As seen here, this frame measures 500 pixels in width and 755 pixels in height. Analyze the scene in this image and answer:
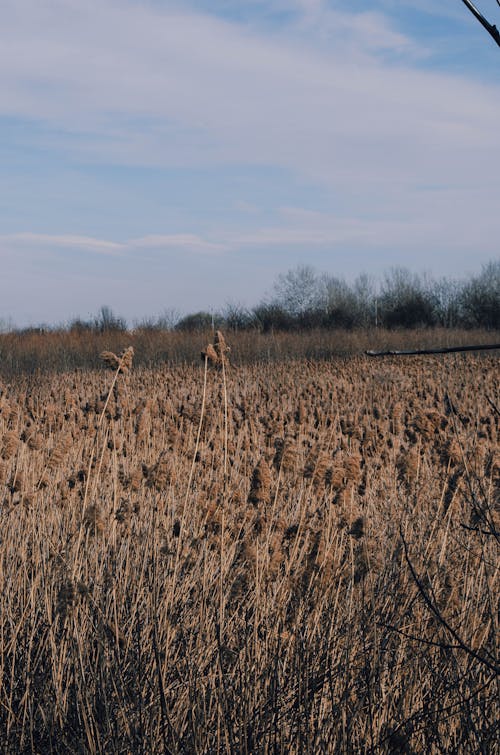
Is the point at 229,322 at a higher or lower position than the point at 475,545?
higher

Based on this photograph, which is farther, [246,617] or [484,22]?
[246,617]

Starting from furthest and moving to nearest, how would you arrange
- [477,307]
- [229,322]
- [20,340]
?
[477,307] < [229,322] < [20,340]

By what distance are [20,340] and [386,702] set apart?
1068 inches

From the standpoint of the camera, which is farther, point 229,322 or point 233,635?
point 229,322

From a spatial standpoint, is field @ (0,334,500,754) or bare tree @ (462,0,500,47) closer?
bare tree @ (462,0,500,47)

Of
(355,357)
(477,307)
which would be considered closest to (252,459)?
(355,357)

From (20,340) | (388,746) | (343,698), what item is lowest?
(388,746)

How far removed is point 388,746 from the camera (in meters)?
2.78

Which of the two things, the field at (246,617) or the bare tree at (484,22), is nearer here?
the bare tree at (484,22)

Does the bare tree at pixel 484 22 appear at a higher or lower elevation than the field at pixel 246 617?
higher

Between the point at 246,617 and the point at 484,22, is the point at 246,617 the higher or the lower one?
the lower one

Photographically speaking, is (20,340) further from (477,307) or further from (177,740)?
(177,740)

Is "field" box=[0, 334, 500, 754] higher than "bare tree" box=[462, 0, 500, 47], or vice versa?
"bare tree" box=[462, 0, 500, 47]

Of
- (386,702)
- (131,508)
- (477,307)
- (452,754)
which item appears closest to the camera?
(452,754)
